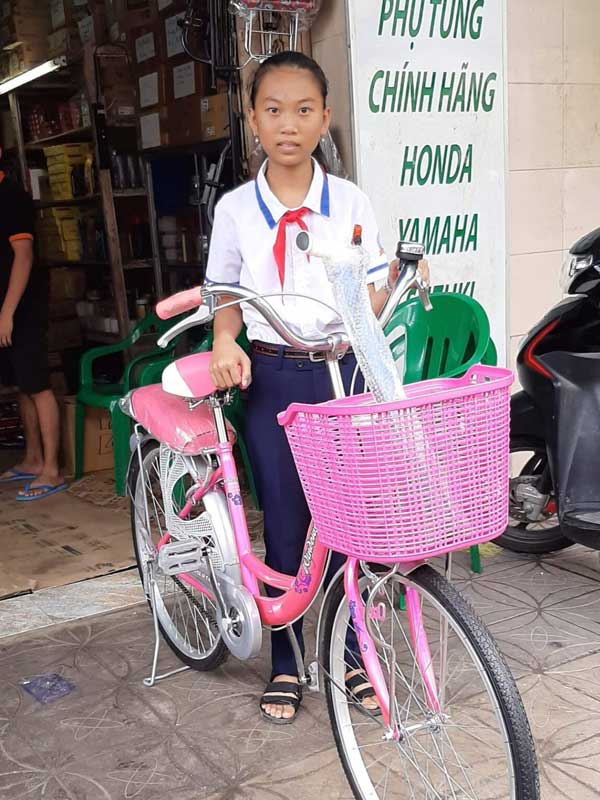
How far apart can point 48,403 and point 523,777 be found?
3.73 m

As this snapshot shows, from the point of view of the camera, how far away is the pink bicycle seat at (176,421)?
2.49m

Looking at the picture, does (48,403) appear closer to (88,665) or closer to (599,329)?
(88,665)

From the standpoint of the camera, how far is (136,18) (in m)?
5.39

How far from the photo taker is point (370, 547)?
1.72 m

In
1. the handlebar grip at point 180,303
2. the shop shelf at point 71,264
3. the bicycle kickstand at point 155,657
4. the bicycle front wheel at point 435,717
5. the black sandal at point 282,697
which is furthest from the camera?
the shop shelf at point 71,264

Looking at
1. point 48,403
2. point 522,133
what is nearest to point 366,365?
point 522,133

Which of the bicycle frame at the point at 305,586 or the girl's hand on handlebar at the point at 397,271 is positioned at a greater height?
the girl's hand on handlebar at the point at 397,271

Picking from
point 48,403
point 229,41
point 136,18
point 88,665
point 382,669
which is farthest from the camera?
point 136,18

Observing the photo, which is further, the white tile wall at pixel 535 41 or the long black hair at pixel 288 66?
the white tile wall at pixel 535 41

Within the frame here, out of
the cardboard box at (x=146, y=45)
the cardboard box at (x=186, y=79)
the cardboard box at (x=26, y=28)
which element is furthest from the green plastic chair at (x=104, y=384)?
the cardboard box at (x=26, y=28)

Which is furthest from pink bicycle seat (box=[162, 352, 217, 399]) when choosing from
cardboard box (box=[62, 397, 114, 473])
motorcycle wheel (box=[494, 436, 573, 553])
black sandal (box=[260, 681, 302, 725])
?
cardboard box (box=[62, 397, 114, 473])

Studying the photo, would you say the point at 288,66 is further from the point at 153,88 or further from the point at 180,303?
the point at 153,88

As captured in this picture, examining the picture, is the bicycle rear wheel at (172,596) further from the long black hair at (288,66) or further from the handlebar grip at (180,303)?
the long black hair at (288,66)

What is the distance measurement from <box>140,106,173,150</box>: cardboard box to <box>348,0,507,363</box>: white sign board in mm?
1797
